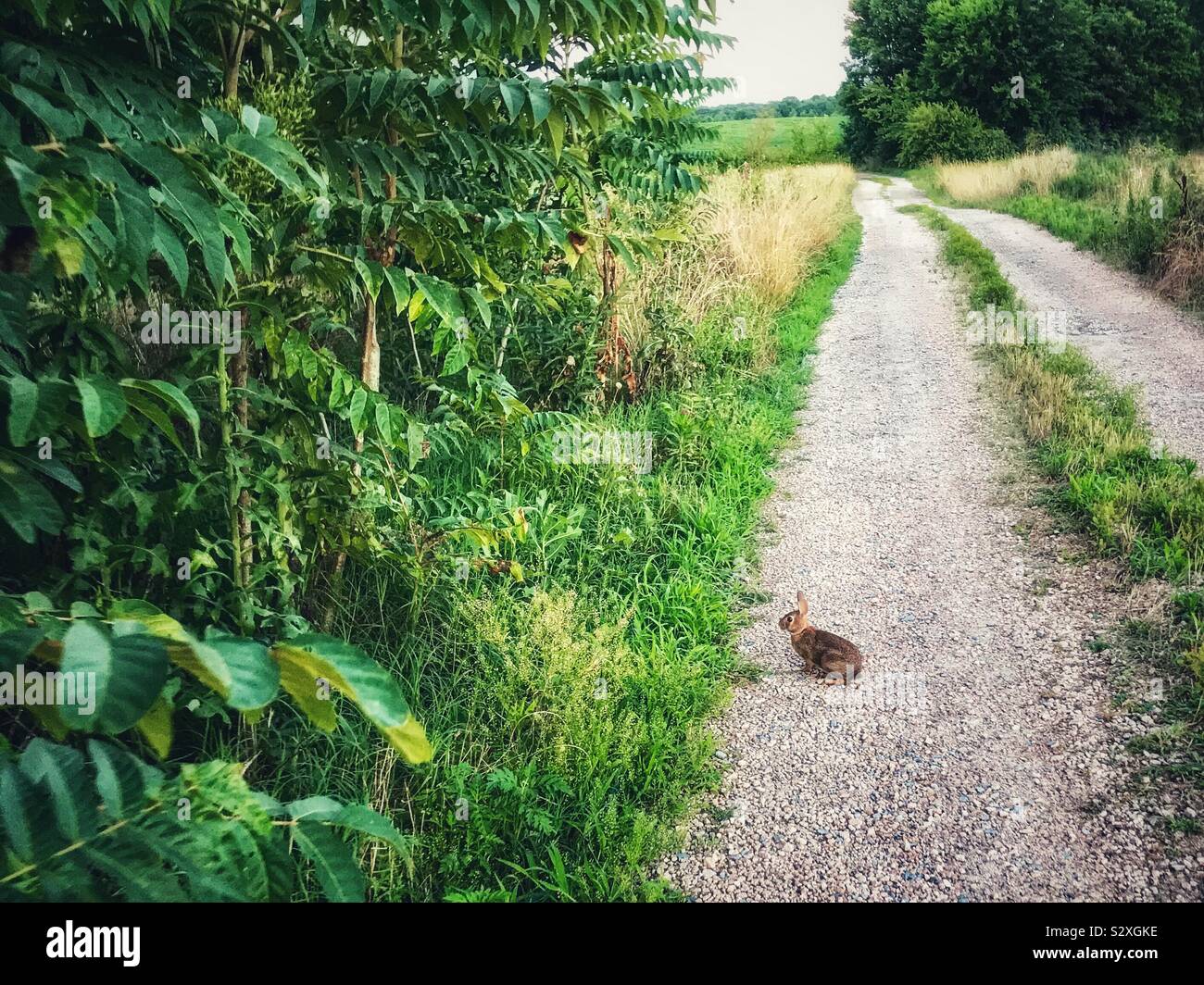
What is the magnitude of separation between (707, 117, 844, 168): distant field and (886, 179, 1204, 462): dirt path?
198 inches

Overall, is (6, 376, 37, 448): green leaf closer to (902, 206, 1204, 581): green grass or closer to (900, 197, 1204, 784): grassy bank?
(900, 197, 1204, 784): grassy bank

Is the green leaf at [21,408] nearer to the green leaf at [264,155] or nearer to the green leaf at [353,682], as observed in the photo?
the green leaf at [264,155]

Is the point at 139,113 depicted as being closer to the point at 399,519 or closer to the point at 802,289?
the point at 399,519

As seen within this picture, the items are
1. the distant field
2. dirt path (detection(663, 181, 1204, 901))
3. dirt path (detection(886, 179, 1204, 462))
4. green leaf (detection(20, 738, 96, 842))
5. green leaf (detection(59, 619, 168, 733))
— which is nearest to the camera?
green leaf (detection(59, 619, 168, 733))

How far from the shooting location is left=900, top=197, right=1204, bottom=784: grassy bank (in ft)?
12.1

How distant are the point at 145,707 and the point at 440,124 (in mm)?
3132

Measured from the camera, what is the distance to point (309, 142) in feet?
10.1

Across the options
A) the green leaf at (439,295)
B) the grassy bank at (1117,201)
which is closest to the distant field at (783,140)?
the grassy bank at (1117,201)

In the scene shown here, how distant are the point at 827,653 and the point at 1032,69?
34.1 metres

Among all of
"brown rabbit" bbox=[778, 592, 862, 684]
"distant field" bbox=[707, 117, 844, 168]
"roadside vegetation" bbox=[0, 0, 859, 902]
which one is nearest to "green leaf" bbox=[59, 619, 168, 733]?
"roadside vegetation" bbox=[0, 0, 859, 902]

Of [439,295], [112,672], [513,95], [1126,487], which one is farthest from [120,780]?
[1126,487]

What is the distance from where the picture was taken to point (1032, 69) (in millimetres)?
30016

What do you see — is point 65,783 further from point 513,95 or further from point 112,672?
point 513,95

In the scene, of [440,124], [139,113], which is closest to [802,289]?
[440,124]
